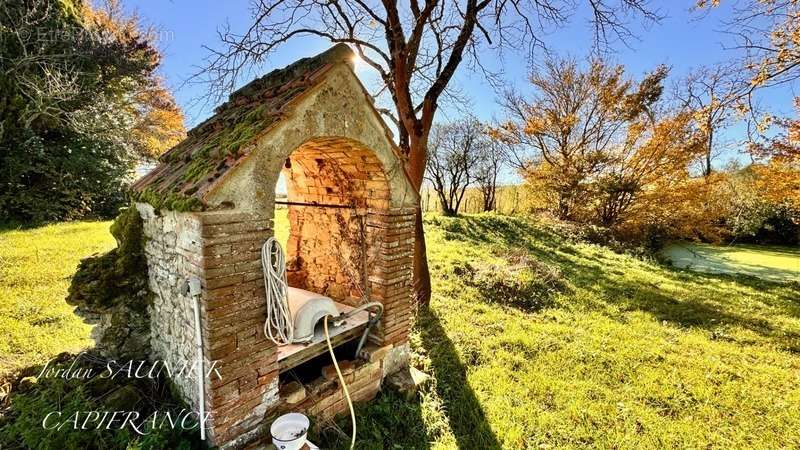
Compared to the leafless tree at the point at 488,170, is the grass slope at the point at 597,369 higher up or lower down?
lower down

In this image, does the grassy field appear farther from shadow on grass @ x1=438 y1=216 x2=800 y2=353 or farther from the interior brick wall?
the interior brick wall

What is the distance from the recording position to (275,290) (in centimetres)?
293

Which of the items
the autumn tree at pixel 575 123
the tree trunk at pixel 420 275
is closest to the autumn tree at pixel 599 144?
the autumn tree at pixel 575 123

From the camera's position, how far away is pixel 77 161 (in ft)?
39.2

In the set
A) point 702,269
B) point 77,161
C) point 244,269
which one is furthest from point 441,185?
point 244,269

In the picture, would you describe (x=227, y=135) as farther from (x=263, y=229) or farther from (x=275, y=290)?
(x=275, y=290)

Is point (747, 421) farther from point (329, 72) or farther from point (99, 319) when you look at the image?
point (99, 319)

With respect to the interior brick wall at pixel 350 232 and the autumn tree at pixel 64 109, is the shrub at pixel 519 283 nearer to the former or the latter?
the interior brick wall at pixel 350 232

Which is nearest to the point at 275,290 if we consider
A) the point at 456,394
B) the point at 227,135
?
the point at 227,135

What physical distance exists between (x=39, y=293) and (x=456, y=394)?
291 inches

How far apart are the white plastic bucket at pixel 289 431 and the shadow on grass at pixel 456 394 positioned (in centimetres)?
177

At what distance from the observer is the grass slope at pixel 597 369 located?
3.97m

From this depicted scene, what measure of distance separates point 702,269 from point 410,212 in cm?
1508

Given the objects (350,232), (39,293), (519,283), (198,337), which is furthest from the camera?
(519,283)
